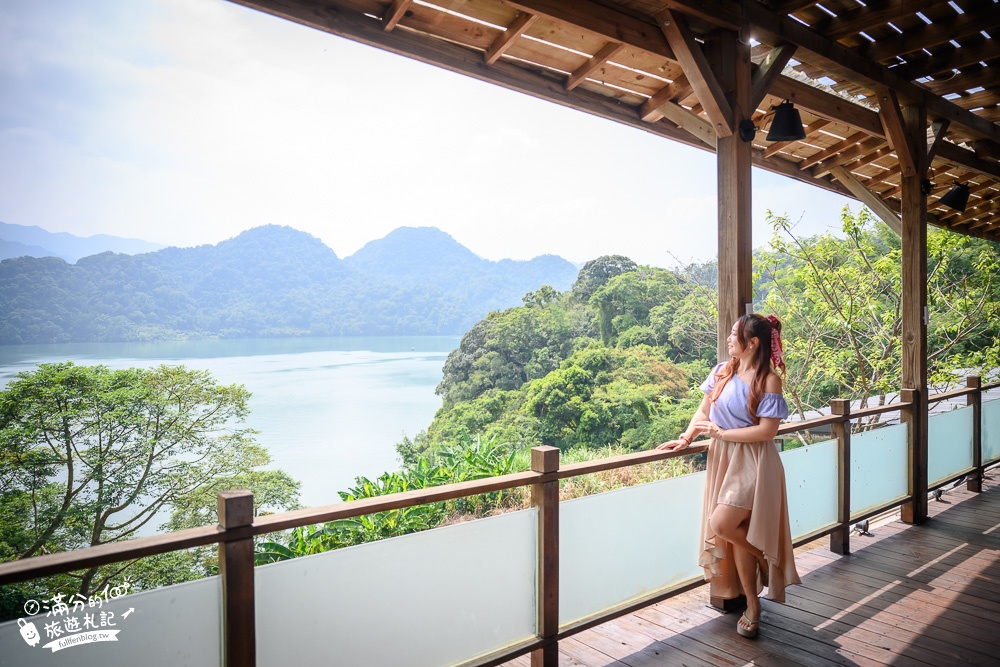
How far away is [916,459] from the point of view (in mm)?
4281

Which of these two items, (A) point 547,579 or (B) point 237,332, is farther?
(B) point 237,332

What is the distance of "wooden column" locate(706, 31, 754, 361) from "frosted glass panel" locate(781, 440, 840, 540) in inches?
32.0

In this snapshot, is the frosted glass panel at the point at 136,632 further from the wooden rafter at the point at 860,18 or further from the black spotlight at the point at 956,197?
the black spotlight at the point at 956,197

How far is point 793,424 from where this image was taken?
3166 mm

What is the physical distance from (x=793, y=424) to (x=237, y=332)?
35.8 meters

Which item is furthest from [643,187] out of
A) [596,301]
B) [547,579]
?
[547,579]

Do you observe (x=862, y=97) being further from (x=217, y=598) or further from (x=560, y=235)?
(x=560, y=235)

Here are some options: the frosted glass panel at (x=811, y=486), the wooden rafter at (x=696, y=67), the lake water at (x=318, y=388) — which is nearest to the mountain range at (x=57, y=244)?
the lake water at (x=318, y=388)

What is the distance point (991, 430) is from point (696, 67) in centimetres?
456

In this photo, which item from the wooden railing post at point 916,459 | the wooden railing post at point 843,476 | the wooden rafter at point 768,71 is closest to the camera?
the wooden rafter at point 768,71

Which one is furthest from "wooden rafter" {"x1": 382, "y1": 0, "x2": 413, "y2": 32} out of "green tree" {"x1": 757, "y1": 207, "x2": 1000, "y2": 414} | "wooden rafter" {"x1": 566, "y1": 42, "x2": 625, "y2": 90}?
"green tree" {"x1": 757, "y1": 207, "x2": 1000, "y2": 414}

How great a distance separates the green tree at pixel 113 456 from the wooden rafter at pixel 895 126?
11575 millimetres

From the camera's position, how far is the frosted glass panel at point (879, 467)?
3.86 meters

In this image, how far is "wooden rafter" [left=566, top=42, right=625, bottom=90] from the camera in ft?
9.99
